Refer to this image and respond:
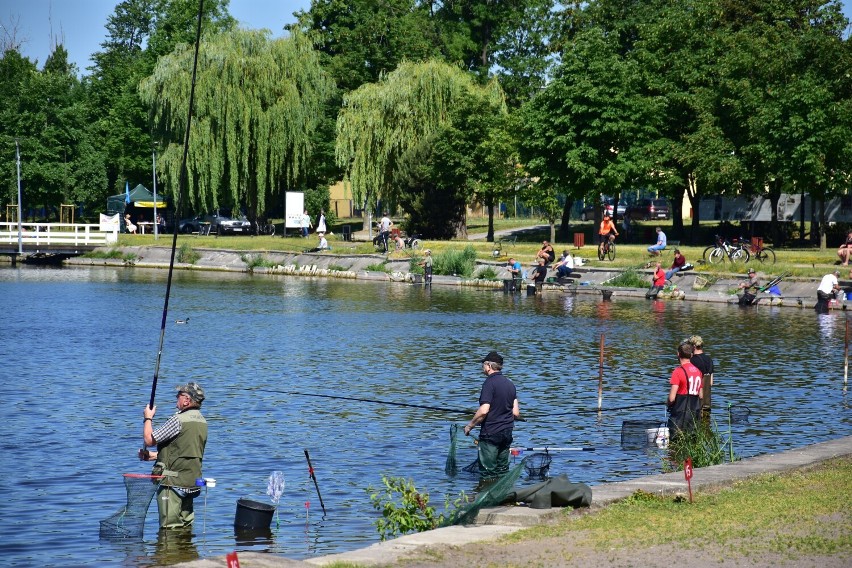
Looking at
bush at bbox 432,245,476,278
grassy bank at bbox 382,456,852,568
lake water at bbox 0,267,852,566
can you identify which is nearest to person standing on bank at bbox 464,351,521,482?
lake water at bbox 0,267,852,566

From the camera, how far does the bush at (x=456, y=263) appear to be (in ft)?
181

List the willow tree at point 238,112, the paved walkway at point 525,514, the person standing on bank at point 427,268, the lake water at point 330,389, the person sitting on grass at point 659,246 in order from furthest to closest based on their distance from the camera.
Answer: the willow tree at point 238,112 → the person standing on bank at point 427,268 → the person sitting on grass at point 659,246 → the lake water at point 330,389 → the paved walkway at point 525,514

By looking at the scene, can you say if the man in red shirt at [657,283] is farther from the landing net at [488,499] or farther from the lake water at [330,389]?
the landing net at [488,499]

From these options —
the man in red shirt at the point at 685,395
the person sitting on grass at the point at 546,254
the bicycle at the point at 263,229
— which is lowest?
the man in red shirt at the point at 685,395

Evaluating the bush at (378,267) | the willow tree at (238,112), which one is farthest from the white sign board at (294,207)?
the bush at (378,267)

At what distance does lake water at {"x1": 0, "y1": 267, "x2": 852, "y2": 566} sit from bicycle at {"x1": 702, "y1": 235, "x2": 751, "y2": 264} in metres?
5.16

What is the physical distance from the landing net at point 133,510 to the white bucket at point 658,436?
8.20 meters

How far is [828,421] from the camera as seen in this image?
69.2 feet

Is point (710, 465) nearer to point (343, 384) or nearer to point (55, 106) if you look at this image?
point (343, 384)

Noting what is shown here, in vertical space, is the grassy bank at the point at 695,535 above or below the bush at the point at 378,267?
below

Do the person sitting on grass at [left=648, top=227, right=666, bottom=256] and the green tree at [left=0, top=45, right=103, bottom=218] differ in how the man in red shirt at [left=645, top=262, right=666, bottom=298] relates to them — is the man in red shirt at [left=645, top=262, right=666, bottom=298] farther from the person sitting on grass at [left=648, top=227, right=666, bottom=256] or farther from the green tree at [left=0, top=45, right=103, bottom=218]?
the green tree at [left=0, top=45, right=103, bottom=218]

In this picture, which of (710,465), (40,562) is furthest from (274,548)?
(710,465)

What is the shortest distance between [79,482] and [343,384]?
1019 cm

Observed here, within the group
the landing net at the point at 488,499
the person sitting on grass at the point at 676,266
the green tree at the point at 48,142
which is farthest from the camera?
the green tree at the point at 48,142
